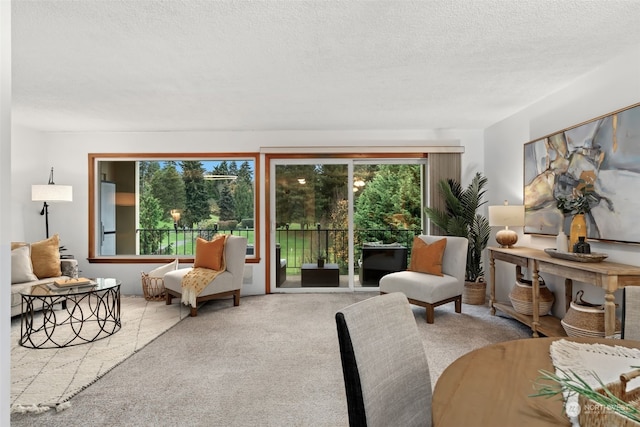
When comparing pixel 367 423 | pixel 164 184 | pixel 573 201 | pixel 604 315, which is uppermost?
pixel 164 184

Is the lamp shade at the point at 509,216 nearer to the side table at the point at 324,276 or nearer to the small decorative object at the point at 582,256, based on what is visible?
the small decorative object at the point at 582,256

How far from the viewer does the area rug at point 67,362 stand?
2291mm

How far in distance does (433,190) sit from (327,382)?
3.47m

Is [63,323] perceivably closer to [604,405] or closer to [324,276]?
Answer: [324,276]

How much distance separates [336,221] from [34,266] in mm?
3749

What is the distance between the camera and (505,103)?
399 cm

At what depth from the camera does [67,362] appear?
111 inches

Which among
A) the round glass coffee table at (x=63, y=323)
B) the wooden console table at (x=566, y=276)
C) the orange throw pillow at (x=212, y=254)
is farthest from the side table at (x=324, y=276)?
the round glass coffee table at (x=63, y=323)

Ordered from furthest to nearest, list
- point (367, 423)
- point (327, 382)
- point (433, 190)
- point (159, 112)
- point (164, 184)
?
point (164, 184) < point (433, 190) < point (159, 112) < point (327, 382) < point (367, 423)

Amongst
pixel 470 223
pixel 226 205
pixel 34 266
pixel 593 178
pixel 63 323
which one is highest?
pixel 593 178

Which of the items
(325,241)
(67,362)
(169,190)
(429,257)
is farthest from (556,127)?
(169,190)

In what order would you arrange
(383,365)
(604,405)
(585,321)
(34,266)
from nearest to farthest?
(604,405) < (383,365) < (585,321) < (34,266)

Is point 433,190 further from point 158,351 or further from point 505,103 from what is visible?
point 158,351

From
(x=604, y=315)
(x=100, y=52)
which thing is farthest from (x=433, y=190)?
(x=100, y=52)
